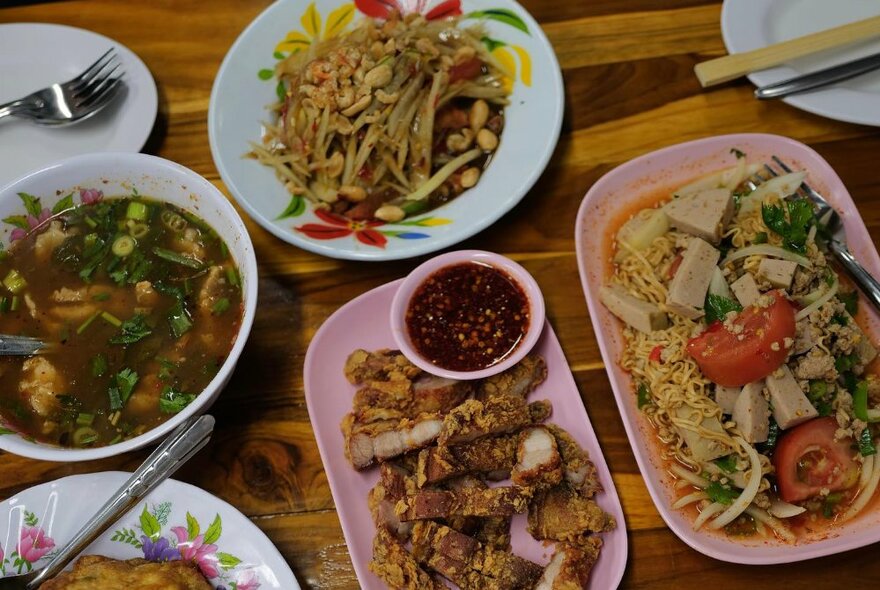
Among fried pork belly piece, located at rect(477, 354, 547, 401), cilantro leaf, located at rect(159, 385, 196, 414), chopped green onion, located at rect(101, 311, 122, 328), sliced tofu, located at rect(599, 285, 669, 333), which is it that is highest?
chopped green onion, located at rect(101, 311, 122, 328)

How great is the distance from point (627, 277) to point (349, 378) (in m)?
1.16

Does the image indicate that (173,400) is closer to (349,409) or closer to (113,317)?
(113,317)

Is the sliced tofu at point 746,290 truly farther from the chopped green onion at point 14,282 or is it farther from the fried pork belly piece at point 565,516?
the chopped green onion at point 14,282

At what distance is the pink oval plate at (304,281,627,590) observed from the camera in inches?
86.3

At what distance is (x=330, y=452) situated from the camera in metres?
2.34

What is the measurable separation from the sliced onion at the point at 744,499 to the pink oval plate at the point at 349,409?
34 centimetres

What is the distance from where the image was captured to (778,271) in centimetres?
242

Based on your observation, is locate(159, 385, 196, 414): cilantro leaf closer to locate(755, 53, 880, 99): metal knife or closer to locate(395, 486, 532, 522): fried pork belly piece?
locate(395, 486, 532, 522): fried pork belly piece

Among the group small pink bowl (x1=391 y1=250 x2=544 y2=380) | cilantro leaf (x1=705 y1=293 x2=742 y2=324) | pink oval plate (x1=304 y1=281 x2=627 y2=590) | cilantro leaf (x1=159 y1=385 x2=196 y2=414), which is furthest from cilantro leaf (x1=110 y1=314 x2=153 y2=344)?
cilantro leaf (x1=705 y1=293 x2=742 y2=324)

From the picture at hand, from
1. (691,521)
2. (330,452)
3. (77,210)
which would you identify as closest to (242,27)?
(77,210)

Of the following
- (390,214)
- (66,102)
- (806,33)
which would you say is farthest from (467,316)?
(806,33)

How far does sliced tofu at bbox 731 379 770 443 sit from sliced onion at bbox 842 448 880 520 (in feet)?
1.13

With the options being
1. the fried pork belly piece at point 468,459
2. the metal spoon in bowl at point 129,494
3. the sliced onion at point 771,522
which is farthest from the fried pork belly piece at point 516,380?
the metal spoon in bowl at point 129,494

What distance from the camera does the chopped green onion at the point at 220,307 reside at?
2.21m
